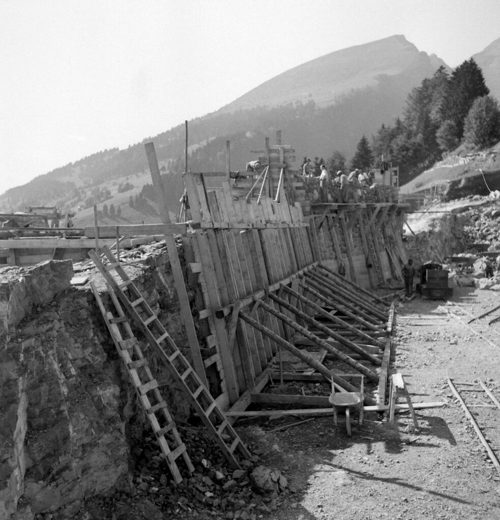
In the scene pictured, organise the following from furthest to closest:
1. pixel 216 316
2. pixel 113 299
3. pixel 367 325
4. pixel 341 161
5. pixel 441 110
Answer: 1. pixel 341 161
2. pixel 441 110
3. pixel 367 325
4. pixel 216 316
5. pixel 113 299

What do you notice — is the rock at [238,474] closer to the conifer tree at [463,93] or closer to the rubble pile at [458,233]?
the rubble pile at [458,233]

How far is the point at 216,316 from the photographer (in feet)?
27.9

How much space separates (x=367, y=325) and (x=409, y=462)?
7550mm

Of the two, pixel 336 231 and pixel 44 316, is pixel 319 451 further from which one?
pixel 336 231

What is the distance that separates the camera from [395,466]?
6609 millimetres

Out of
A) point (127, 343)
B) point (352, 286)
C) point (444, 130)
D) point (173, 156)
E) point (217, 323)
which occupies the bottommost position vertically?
point (352, 286)

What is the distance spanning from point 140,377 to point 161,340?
1.73 feet

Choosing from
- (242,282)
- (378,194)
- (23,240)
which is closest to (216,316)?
(242,282)

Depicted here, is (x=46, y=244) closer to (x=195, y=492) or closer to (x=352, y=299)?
(x=195, y=492)

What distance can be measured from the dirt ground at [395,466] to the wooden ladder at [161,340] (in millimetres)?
663

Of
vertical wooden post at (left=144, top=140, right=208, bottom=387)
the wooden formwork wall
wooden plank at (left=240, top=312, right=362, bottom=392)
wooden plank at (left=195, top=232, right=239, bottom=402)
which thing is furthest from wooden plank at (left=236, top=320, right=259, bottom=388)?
vertical wooden post at (left=144, top=140, right=208, bottom=387)

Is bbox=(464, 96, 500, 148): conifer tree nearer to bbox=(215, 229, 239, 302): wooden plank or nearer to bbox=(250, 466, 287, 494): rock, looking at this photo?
bbox=(215, 229, 239, 302): wooden plank

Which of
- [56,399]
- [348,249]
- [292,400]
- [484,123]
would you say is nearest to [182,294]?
[292,400]

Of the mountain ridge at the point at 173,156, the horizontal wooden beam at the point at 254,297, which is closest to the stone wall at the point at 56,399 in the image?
the horizontal wooden beam at the point at 254,297
